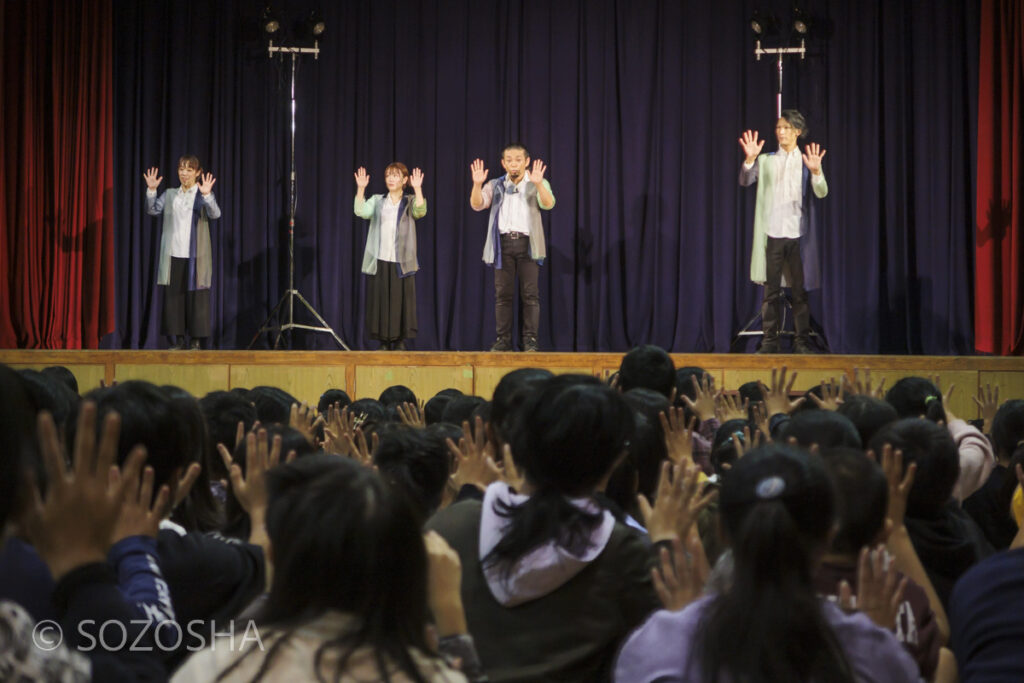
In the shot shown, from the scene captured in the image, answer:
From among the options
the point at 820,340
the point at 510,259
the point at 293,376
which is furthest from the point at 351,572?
the point at 820,340

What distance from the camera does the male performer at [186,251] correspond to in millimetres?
8336

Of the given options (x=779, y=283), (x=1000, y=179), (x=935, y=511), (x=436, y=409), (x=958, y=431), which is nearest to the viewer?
(x=935, y=511)

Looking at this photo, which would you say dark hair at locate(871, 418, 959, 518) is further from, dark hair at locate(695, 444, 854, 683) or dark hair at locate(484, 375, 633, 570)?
dark hair at locate(695, 444, 854, 683)

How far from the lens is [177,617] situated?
1632 millimetres

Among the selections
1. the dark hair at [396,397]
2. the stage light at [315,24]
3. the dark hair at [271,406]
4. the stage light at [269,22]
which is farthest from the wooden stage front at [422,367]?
the dark hair at [271,406]

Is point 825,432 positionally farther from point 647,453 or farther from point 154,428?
point 154,428

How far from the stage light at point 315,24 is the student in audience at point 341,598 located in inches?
323

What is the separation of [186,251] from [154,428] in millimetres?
6991

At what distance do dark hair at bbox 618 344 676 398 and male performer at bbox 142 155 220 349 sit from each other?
18.1 feet

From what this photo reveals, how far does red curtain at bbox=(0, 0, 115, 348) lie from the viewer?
8.93 metres

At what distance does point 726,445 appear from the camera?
2721mm

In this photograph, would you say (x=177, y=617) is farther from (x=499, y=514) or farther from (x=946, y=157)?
(x=946, y=157)

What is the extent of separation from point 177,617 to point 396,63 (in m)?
8.40

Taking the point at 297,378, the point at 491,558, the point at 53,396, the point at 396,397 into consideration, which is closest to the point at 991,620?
the point at 491,558
